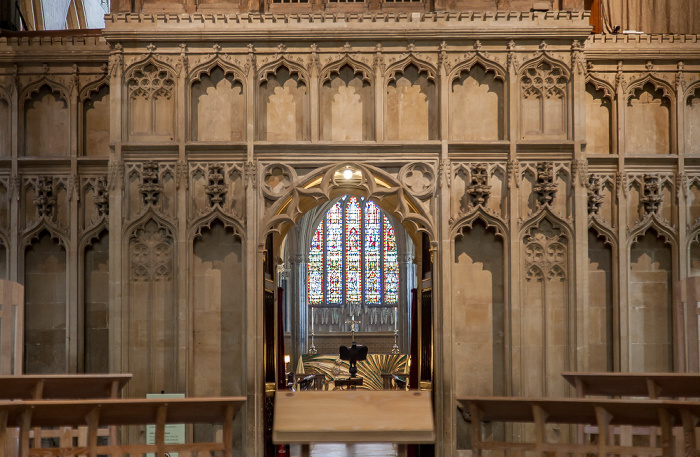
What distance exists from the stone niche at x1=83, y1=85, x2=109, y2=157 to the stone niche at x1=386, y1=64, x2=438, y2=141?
3824 millimetres

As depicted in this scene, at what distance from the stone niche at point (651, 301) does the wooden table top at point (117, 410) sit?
6539 millimetres

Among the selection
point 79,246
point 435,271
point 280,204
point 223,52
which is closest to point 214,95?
point 223,52

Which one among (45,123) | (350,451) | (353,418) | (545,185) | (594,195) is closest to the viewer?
(353,418)

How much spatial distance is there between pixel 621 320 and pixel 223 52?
6.08 metres

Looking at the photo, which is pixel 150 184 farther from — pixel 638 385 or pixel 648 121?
pixel 648 121

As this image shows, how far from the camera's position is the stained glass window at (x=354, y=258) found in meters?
23.9

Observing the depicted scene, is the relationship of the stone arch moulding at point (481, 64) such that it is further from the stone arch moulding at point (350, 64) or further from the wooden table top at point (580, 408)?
the wooden table top at point (580, 408)

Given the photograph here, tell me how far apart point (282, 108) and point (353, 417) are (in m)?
4.83

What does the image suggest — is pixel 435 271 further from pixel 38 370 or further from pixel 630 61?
pixel 38 370

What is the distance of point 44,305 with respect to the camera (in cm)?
1141

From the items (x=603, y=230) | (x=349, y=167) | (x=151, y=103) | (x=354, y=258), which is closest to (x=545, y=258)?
(x=603, y=230)

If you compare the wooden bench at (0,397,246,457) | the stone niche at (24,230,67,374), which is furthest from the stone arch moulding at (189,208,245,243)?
the wooden bench at (0,397,246,457)

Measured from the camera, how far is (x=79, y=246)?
11.3 m

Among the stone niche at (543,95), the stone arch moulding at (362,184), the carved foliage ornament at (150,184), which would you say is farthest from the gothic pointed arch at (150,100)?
the stone niche at (543,95)
